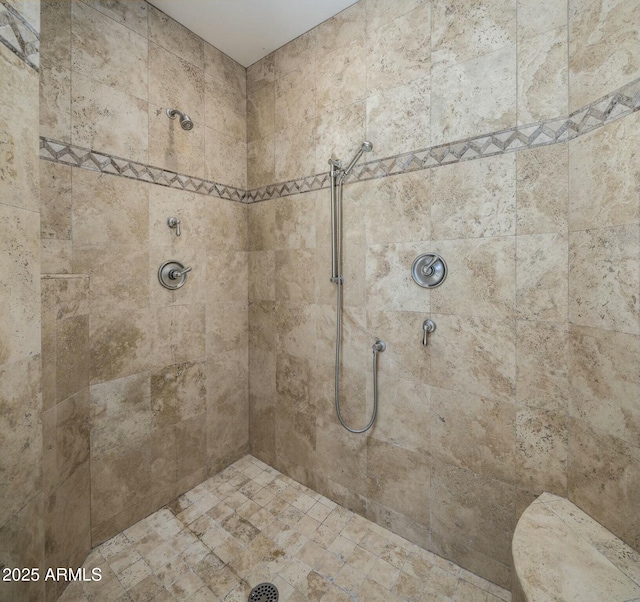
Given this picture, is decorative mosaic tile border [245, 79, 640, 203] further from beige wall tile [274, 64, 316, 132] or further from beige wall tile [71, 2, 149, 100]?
beige wall tile [71, 2, 149, 100]

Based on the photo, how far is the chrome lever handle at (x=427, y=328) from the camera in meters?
1.41

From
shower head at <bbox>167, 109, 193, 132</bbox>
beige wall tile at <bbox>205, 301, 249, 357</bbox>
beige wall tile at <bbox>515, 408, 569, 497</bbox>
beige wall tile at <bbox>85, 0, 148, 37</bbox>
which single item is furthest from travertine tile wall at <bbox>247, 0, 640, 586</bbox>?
beige wall tile at <bbox>85, 0, 148, 37</bbox>

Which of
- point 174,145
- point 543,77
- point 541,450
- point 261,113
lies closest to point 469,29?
point 543,77

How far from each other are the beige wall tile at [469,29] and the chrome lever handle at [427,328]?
A: 116cm

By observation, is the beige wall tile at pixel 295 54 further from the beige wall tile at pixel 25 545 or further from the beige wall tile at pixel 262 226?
the beige wall tile at pixel 25 545

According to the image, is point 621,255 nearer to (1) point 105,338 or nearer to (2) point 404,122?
(2) point 404,122

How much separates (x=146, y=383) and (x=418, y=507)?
1571 mm

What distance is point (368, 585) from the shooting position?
1319 millimetres

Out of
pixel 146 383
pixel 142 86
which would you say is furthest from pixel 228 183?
pixel 146 383

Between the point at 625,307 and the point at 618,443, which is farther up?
the point at 625,307

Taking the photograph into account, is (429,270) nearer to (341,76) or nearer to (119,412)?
(341,76)

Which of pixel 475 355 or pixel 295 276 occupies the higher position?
pixel 295 276

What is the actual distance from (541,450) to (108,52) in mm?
2663

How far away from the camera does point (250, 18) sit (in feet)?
5.61
